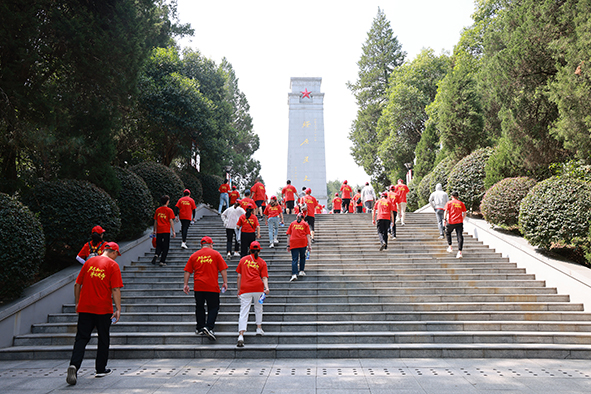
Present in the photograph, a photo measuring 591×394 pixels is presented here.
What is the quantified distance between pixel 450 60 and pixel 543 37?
2047cm

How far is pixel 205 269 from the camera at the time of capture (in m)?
6.58

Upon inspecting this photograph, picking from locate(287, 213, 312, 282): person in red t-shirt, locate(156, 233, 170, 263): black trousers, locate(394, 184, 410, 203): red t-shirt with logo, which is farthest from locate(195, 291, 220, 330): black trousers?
locate(394, 184, 410, 203): red t-shirt with logo

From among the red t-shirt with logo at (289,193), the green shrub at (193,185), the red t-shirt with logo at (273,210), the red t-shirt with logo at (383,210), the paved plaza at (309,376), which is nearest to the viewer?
the paved plaza at (309,376)

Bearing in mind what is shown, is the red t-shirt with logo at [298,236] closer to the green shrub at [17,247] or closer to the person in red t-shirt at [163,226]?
the person in red t-shirt at [163,226]

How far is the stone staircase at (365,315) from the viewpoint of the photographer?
6.30 meters

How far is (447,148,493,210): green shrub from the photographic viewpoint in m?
13.2

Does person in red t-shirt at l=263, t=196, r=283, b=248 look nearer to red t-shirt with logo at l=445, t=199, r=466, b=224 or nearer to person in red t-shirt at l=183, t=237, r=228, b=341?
red t-shirt with logo at l=445, t=199, r=466, b=224

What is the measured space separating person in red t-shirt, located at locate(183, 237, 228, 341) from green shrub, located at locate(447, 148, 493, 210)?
948cm

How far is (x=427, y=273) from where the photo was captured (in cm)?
939

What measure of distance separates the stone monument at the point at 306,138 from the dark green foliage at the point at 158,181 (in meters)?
16.4

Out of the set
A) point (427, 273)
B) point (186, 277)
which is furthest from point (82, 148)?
point (427, 273)

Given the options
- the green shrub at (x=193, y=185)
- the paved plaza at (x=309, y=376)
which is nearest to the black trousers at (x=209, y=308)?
the paved plaza at (x=309, y=376)

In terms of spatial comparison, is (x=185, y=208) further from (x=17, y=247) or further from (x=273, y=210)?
(x=17, y=247)

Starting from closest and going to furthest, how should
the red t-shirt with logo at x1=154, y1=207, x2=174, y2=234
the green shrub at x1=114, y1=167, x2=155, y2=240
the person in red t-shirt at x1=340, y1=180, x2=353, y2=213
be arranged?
the red t-shirt with logo at x1=154, y1=207, x2=174, y2=234, the green shrub at x1=114, y1=167, x2=155, y2=240, the person in red t-shirt at x1=340, y1=180, x2=353, y2=213
